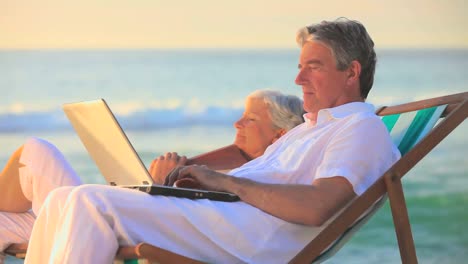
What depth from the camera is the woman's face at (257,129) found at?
4.46 m

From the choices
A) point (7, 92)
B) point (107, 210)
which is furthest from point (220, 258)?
point (7, 92)

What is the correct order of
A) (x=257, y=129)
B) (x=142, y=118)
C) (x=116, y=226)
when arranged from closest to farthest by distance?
(x=116, y=226) < (x=257, y=129) < (x=142, y=118)

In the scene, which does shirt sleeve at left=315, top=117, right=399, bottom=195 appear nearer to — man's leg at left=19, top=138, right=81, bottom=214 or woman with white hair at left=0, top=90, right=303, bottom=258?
woman with white hair at left=0, top=90, right=303, bottom=258

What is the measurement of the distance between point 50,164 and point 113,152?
22.3 inches

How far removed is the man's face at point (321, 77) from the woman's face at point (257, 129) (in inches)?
28.5

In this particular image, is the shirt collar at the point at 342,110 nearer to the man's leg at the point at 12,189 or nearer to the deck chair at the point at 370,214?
the deck chair at the point at 370,214

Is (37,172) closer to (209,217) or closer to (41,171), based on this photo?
(41,171)

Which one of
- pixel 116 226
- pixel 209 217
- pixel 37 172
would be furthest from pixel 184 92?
pixel 116 226

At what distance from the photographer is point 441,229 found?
34.2ft

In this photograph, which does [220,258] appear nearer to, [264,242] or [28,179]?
[264,242]

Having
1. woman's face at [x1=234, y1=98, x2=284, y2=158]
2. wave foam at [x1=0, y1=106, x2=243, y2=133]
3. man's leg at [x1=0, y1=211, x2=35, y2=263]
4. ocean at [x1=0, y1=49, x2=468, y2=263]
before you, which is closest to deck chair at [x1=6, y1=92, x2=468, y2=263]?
woman's face at [x1=234, y1=98, x2=284, y2=158]

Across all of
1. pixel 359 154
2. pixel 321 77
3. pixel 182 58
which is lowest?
pixel 359 154

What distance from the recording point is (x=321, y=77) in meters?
3.70

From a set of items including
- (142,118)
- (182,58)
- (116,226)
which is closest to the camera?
(116,226)
